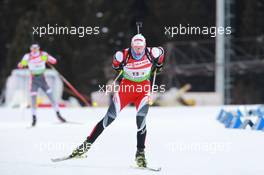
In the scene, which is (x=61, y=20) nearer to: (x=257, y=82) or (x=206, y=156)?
(x=257, y=82)

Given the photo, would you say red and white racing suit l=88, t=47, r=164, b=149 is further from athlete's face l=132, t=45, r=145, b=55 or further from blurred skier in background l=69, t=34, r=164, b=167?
athlete's face l=132, t=45, r=145, b=55

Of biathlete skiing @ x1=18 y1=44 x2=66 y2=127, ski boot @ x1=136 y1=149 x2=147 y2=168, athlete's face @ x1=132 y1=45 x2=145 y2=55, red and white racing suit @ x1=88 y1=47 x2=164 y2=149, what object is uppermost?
biathlete skiing @ x1=18 y1=44 x2=66 y2=127

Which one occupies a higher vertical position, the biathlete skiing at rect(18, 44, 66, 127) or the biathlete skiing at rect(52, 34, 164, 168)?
the biathlete skiing at rect(18, 44, 66, 127)

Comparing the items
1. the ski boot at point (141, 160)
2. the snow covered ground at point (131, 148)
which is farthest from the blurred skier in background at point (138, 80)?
the snow covered ground at point (131, 148)

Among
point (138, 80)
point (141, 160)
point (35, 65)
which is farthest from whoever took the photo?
point (35, 65)

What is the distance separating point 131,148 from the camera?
10.5 metres

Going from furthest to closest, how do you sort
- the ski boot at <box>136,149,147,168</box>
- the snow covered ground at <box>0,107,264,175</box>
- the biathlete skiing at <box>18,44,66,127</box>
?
the biathlete skiing at <box>18,44,66,127</box>, the ski boot at <box>136,149,147,168</box>, the snow covered ground at <box>0,107,264,175</box>

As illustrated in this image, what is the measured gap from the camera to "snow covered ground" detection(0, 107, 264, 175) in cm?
814

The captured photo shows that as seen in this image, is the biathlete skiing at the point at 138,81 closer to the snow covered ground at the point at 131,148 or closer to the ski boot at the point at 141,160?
the ski boot at the point at 141,160

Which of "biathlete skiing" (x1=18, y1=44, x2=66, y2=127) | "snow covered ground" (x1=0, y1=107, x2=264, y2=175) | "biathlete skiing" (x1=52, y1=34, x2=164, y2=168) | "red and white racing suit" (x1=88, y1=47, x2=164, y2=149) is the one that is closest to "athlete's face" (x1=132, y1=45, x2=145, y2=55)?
"biathlete skiing" (x1=52, y1=34, x2=164, y2=168)

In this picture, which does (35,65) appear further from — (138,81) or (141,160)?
(141,160)

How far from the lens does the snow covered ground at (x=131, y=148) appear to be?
8.14 m

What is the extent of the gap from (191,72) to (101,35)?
21.9 ft

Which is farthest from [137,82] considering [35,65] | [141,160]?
[35,65]
